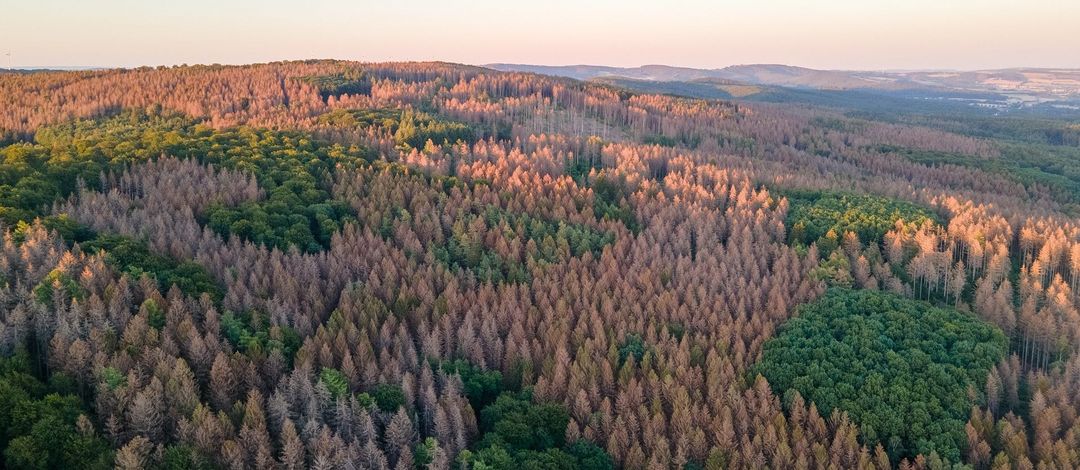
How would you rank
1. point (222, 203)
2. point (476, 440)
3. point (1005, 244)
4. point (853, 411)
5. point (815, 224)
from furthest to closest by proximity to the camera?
point (815, 224), point (1005, 244), point (222, 203), point (853, 411), point (476, 440)

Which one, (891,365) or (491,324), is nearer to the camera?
(891,365)

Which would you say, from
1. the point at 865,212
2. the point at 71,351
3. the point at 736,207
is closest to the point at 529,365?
the point at 71,351

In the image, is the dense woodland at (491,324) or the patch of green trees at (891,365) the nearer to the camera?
the dense woodland at (491,324)

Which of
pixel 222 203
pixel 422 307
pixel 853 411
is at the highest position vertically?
pixel 222 203

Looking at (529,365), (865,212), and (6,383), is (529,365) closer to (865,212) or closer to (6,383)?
(6,383)

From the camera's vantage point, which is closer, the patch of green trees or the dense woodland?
the dense woodland

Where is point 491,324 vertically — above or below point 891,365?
above

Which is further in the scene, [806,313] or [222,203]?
[222,203]

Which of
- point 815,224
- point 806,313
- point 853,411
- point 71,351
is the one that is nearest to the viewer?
point 71,351
